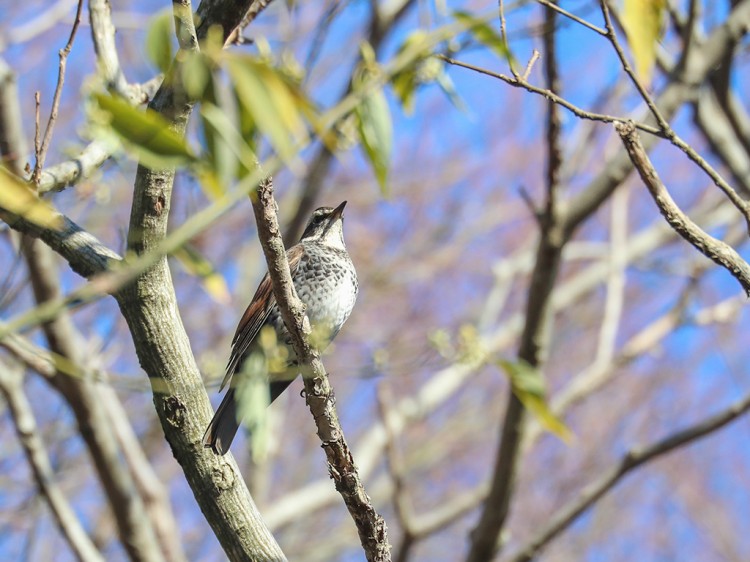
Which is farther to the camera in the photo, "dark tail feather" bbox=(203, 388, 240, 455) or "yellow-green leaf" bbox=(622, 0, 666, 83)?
"dark tail feather" bbox=(203, 388, 240, 455)

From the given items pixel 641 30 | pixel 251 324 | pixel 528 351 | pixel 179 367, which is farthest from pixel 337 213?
pixel 641 30

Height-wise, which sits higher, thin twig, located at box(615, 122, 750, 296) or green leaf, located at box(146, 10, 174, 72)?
green leaf, located at box(146, 10, 174, 72)

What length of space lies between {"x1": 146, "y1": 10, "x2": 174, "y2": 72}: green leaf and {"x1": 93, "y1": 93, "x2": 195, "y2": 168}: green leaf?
0.40 meters

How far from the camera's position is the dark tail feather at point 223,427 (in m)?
2.29

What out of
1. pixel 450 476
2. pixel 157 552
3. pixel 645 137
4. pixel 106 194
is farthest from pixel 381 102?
pixel 450 476

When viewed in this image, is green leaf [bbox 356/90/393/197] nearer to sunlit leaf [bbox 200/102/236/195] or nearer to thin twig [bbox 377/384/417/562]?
sunlit leaf [bbox 200/102/236/195]

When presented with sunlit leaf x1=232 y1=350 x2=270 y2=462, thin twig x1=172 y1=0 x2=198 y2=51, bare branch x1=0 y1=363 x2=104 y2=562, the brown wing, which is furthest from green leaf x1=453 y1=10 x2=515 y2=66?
bare branch x1=0 y1=363 x2=104 y2=562

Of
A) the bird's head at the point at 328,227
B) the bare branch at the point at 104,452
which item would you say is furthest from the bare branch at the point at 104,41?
the bird's head at the point at 328,227

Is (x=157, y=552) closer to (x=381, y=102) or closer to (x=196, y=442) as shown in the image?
(x=196, y=442)

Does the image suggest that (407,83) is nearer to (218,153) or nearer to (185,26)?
(185,26)

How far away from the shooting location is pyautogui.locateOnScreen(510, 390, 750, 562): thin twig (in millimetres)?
4035

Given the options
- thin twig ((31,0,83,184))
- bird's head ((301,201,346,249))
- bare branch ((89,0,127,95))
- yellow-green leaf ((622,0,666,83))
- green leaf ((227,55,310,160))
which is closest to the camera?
green leaf ((227,55,310,160))

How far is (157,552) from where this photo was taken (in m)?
4.26

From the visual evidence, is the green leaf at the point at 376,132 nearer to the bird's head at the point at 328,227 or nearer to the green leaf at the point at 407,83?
the green leaf at the point at 407,83
